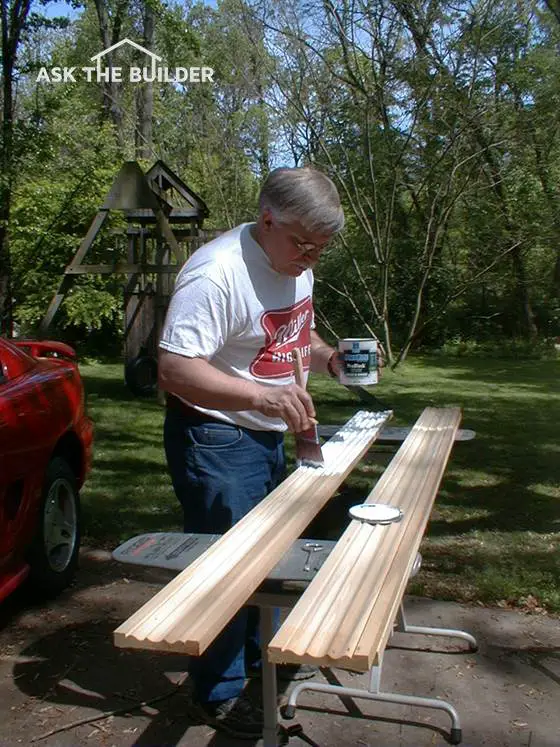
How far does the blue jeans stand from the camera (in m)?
2.50

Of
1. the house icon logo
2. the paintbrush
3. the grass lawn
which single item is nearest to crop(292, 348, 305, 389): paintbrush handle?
the paintbrush

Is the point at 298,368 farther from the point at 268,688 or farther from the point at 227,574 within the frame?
the point at 268,688

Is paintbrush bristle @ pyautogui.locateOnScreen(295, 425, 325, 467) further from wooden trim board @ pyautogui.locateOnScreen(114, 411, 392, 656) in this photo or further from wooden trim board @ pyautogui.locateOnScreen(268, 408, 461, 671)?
wooden trim board @ pyautogui.locateOnScreen(268, 408, 461, 671)

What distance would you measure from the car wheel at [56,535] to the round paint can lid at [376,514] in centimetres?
192

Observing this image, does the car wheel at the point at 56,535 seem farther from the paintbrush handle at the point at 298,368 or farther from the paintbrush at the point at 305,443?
the paintbrush handle at the point at 298,368

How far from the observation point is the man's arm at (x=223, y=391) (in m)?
2.16

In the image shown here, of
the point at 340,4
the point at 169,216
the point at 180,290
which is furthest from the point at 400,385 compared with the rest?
the point at 180,290

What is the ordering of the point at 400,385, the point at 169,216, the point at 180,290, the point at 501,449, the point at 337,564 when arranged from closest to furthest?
the point at 337,564 → the point at 180,290 → the point at 501,449 → the point at 169,216 → the point at 400,385

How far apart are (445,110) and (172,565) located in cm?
759

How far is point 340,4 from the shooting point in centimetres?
805

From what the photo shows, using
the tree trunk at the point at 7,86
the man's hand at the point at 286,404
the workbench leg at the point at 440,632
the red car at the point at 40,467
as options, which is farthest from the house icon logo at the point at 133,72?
the man's hand at the point at 286,404

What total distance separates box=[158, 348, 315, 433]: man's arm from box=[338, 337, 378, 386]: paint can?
0.63 meters

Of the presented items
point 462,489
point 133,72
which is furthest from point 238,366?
point 133,72

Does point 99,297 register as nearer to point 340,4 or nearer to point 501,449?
point 340,4
